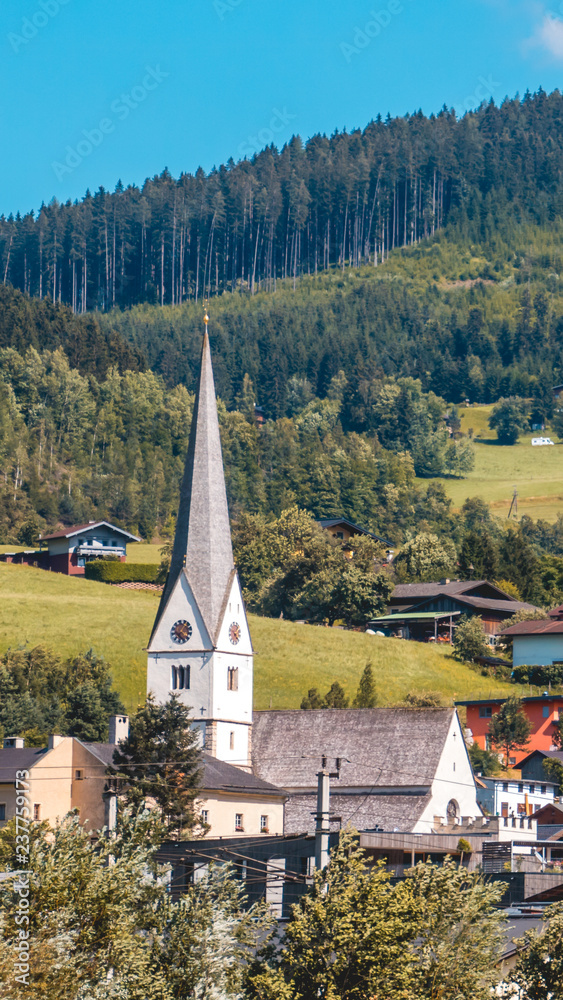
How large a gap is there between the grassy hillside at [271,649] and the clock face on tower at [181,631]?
20.0 m

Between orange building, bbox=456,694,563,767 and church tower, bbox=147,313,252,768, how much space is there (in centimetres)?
2651

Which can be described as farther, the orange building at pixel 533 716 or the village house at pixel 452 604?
the village house at pixel 452 604

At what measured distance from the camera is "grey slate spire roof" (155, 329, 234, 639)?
7269cm

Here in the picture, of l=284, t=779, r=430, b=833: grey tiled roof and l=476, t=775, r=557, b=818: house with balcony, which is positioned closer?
l=284, t=779, r=430, b=833: grey tiled roof

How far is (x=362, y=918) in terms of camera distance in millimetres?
34094

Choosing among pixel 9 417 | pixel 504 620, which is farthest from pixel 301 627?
pixel 9 417

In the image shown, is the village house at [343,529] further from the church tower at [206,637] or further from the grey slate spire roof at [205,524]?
the church tower at [206,637]

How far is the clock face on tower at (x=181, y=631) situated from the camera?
7225 centimetres

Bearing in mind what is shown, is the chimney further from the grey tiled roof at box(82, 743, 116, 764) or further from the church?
the church

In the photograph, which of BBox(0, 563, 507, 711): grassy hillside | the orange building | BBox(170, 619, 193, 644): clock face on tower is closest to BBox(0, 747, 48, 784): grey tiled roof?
BBox(170, 619, 193, 644): clock face on tower

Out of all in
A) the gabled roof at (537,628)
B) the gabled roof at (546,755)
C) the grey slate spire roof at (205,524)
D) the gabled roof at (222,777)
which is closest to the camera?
the gabled roof at (222,777)

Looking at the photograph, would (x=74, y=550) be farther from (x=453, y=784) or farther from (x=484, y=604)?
(x=453, y=784)

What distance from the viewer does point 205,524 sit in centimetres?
7425

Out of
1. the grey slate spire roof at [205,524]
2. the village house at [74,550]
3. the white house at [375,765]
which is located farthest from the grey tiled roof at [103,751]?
the village house at [74,550]
